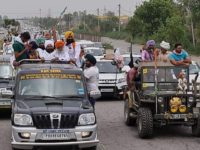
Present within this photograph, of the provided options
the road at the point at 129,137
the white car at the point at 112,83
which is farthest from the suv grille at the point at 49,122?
the white car at the point at 112,83

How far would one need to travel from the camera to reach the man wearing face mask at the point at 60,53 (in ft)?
44.0

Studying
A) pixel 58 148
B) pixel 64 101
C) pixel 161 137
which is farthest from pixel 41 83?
pixel 161 137

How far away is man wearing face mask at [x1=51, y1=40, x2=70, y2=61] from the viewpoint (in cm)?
1343

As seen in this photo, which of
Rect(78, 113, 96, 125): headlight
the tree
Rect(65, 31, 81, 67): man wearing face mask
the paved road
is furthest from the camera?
the tree

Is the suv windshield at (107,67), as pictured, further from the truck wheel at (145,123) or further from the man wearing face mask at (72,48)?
the truck wheel at (145,123)

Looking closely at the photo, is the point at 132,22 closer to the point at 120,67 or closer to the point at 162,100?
the point at 120,67

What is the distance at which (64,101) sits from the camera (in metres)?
10.5

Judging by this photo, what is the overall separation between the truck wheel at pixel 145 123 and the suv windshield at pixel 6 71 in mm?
5479

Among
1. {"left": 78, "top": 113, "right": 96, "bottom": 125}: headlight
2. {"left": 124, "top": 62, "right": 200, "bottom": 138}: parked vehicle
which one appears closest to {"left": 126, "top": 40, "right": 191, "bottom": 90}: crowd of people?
{"left": 124, "top": 62, "right": 200, "bottom": 138}: parked vehicle

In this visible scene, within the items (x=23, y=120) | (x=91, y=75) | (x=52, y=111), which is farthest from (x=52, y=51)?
(x=23, y=120)

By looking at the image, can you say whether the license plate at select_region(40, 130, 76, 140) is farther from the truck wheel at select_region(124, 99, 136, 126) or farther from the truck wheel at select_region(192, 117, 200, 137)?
the truck wheel at select_region(124, 99, 136, 126)

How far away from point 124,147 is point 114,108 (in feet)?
23.3

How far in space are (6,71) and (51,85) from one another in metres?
6.14

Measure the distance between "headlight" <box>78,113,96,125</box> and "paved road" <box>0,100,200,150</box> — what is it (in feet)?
4.65
